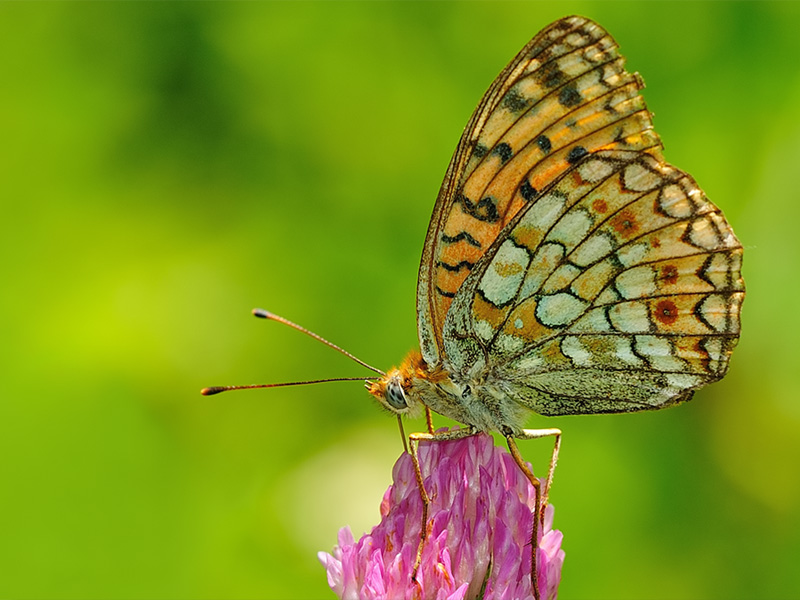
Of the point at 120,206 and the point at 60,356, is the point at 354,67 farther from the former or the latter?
the point at 60,356

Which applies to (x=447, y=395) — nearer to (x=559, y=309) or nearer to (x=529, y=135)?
(x=559, y=309)

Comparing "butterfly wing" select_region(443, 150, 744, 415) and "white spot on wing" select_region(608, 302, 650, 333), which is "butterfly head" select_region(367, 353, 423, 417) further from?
"white spot on wing" select_region(608, 302, 650, 333)

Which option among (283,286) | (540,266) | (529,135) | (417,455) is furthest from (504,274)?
(283,286)

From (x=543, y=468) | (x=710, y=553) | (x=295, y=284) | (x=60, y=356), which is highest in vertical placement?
(x=295, y=284)

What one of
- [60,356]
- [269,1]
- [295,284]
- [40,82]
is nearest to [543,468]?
[295,284]

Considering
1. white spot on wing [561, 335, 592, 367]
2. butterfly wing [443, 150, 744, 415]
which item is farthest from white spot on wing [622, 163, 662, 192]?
white spot on wing [561, 335, 592, 367]

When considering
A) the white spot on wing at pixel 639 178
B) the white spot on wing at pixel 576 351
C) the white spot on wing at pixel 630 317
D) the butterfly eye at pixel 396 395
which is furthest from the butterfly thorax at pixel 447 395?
the white spot on wing at pixel 639 178
